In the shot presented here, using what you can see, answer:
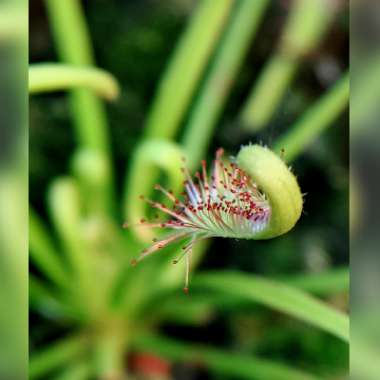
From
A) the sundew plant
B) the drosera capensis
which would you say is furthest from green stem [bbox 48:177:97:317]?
the drosera capensis

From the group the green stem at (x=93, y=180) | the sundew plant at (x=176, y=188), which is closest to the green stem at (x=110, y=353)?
the sundew plant at (x=176, y=188)

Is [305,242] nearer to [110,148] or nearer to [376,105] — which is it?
[110,148]

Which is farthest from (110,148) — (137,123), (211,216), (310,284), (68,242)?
(211,216)

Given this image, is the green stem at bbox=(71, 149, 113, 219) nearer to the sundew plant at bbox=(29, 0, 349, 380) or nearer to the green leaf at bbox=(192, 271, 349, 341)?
the sundew plant at bbox=(29, 0, 349, 380)

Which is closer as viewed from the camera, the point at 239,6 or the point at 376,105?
the point at 376,105

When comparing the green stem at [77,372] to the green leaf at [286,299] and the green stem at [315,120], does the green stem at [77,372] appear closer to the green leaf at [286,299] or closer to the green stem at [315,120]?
the green leaf at [286,299]
